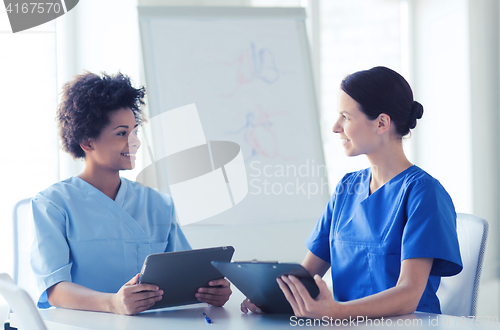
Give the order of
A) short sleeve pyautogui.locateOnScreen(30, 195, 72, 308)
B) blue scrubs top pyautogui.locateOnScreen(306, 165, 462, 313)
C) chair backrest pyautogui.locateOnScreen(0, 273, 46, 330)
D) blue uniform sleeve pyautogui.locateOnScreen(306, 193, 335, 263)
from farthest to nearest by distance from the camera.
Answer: blue uniform sleeve pyautogui.locateOnScreen(306, 193, 335, 263) → short sleeve pyautogui.locateOnScreen(30, 195, 72, 308) → blue scrubs top pyautogui.locateOnScreen(306, 165, 462, 313) → chair backrest pyautogui.locateOnScreen(0, 273, 46, 330)

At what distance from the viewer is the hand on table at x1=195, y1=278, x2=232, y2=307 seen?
41.5 inches

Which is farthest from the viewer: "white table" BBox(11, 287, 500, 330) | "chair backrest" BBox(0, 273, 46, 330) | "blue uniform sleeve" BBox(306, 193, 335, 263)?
"blue uniform sleeve" BBox(306, 193, 335, 263)

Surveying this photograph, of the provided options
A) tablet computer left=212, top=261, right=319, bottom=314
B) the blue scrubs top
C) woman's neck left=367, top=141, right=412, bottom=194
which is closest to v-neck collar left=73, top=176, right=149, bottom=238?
tablet computer left=212, top=261, right=319, bottom=314

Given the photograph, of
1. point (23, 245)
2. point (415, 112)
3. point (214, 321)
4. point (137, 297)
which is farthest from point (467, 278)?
point (23, 245)

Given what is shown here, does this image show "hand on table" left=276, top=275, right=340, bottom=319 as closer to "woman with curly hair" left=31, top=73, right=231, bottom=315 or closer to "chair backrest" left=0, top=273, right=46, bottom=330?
"woman with curly hair" left=31, top=73, right=231, bottom=315

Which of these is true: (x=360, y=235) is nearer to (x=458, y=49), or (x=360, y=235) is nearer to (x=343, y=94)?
(x=343, y=94)

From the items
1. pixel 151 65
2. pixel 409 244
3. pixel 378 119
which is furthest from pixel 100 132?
pixel 409 244

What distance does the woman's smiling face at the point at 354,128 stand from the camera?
→ 1142mm

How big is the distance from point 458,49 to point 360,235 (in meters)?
1.92

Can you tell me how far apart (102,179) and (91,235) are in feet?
0.58

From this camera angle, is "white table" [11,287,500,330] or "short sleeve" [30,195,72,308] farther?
"short sleeve" [30,195,72,308]

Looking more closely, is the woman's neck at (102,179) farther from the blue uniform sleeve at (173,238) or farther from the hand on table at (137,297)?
the hand on table at (137,297)

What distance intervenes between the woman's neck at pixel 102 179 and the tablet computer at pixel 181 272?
43 cm

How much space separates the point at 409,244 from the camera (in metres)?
0.98
